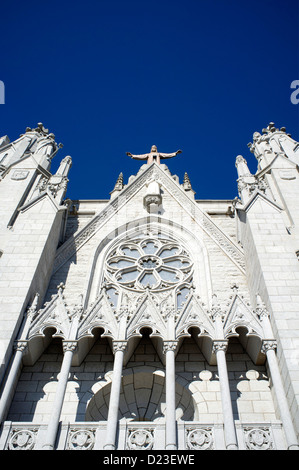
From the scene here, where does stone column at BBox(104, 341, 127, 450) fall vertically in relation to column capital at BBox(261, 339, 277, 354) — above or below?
below

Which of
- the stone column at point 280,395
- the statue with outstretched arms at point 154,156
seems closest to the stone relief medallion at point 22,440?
the stone column at point 280,395

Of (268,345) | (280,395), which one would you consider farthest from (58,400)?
(268,345)

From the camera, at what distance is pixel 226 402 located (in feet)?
26.3

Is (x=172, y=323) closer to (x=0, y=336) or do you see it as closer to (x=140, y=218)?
(x=0, y=336)

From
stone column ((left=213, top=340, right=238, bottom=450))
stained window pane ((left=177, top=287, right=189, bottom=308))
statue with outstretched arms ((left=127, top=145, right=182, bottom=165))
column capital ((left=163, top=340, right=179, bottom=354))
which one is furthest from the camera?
statue with outstretched arms ((left=127, top=145, right=182, bottom=165))

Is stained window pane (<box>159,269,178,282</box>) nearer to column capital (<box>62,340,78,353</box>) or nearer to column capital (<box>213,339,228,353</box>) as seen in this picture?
column capital (<box>213,339,228,353</box>)

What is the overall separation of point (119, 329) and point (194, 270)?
14.8ft

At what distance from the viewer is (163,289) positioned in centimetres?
1252

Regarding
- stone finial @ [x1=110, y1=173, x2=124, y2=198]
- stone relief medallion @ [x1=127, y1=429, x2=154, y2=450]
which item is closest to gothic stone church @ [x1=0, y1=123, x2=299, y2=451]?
stone relief medallion @ [x1=127, y1=429, x2=154, y2=450]

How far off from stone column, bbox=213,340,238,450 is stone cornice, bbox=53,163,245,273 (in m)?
4.24

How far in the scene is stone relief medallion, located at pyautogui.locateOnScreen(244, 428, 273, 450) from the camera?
25.0ft

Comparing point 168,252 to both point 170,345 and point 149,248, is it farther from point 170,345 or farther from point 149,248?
point 170,345

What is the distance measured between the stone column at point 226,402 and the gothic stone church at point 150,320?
0.07 feet

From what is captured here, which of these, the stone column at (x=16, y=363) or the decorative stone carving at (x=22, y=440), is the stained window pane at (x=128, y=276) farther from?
the decorative stone carving at (x=22, y=440)
